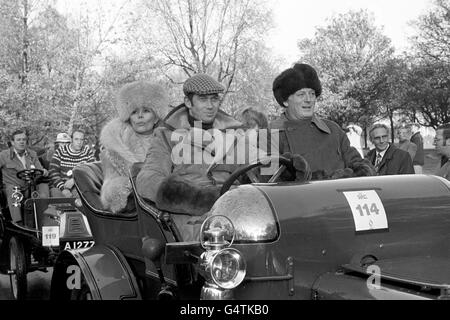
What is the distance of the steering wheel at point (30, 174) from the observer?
807cm

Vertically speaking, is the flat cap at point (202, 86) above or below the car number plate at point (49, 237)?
above

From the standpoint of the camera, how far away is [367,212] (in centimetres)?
273

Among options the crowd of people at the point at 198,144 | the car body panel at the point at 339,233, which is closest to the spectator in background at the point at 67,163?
the crowd of people at the point at 198,144

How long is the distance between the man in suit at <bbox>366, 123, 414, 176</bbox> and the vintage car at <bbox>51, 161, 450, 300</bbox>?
435cm

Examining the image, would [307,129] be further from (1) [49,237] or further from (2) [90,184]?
(1) [49,237]

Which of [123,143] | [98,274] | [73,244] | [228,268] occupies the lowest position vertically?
[73,244]

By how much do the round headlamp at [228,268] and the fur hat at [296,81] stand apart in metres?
1.84

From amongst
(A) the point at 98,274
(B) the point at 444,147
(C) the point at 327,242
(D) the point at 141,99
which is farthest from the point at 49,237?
(C) the point at 327,242

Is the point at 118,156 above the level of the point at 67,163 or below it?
above

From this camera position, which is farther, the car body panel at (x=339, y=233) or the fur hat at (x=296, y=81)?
the fur hat at (x=296, y=81)

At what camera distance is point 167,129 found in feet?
13.4

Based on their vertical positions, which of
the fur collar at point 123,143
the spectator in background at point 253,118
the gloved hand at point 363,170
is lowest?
the gloved hand at point 363,170

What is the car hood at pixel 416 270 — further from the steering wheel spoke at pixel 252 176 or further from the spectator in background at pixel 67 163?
the spectator in background at pixel 67 163

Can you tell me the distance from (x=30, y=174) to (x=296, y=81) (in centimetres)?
507
